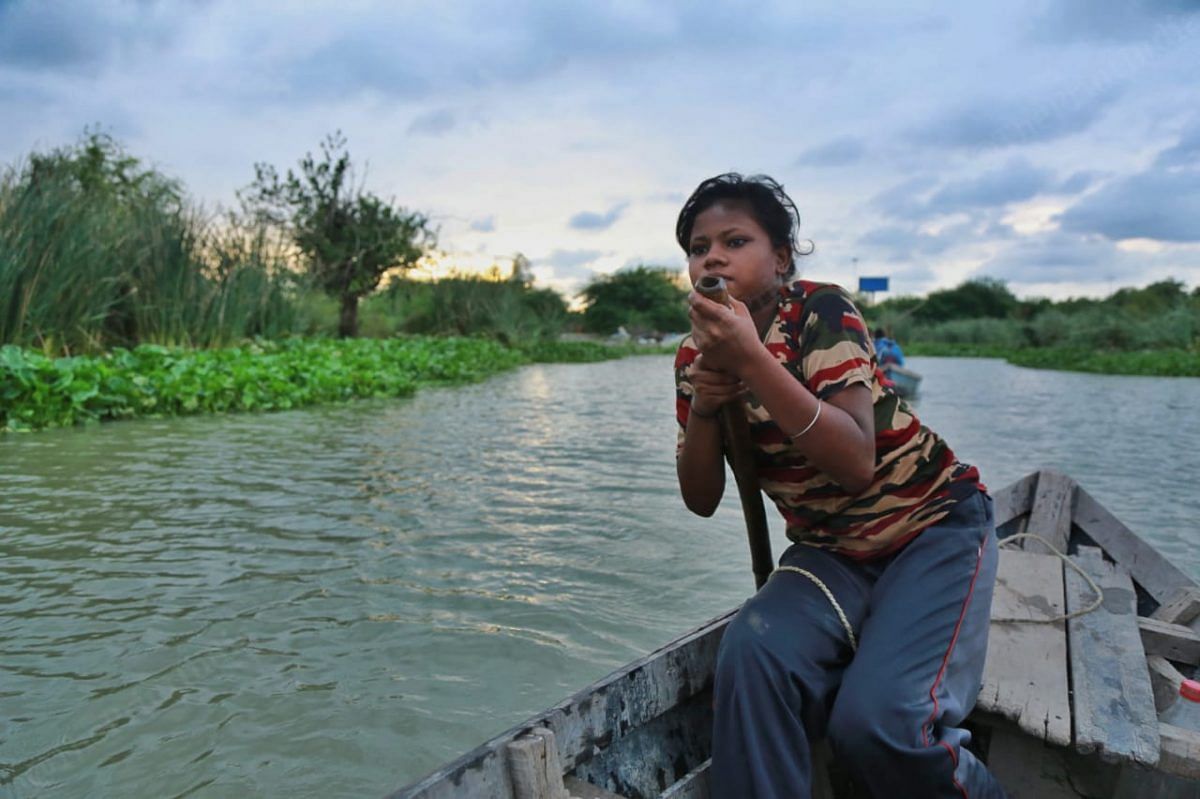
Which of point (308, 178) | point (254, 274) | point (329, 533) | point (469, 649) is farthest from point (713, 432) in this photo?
point (308, 178)

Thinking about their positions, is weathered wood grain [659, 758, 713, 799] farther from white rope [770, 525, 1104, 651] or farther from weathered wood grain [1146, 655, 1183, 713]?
weathered wood grain [1146, 655, 1183, 713]

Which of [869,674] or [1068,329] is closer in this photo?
[869,674]

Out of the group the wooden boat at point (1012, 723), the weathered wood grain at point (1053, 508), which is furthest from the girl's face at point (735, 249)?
the weathered wood grain at point (1053, 508)

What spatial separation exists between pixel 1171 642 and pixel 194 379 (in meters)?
8.04

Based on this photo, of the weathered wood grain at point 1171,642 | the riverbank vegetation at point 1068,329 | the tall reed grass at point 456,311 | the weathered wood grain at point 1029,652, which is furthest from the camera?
the tall reed grass at point 456,311

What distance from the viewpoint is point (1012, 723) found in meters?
1.62

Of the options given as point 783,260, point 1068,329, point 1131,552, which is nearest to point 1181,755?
point 783,260

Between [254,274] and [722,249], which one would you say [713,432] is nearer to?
[722,249]

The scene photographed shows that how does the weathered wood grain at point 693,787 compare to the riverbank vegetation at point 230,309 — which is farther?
the riverbank vegetation at point 230,309

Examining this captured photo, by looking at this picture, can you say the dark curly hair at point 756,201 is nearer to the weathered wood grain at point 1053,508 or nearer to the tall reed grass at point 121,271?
the weathered wood grain at point 1053,508

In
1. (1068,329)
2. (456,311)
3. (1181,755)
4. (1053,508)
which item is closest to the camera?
(1181,755)

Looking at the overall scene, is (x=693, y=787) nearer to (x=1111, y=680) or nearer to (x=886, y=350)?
(x=1111, y=680)

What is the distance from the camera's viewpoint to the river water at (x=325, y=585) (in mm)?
2383

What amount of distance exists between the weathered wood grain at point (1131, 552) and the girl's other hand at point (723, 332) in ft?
6.40
